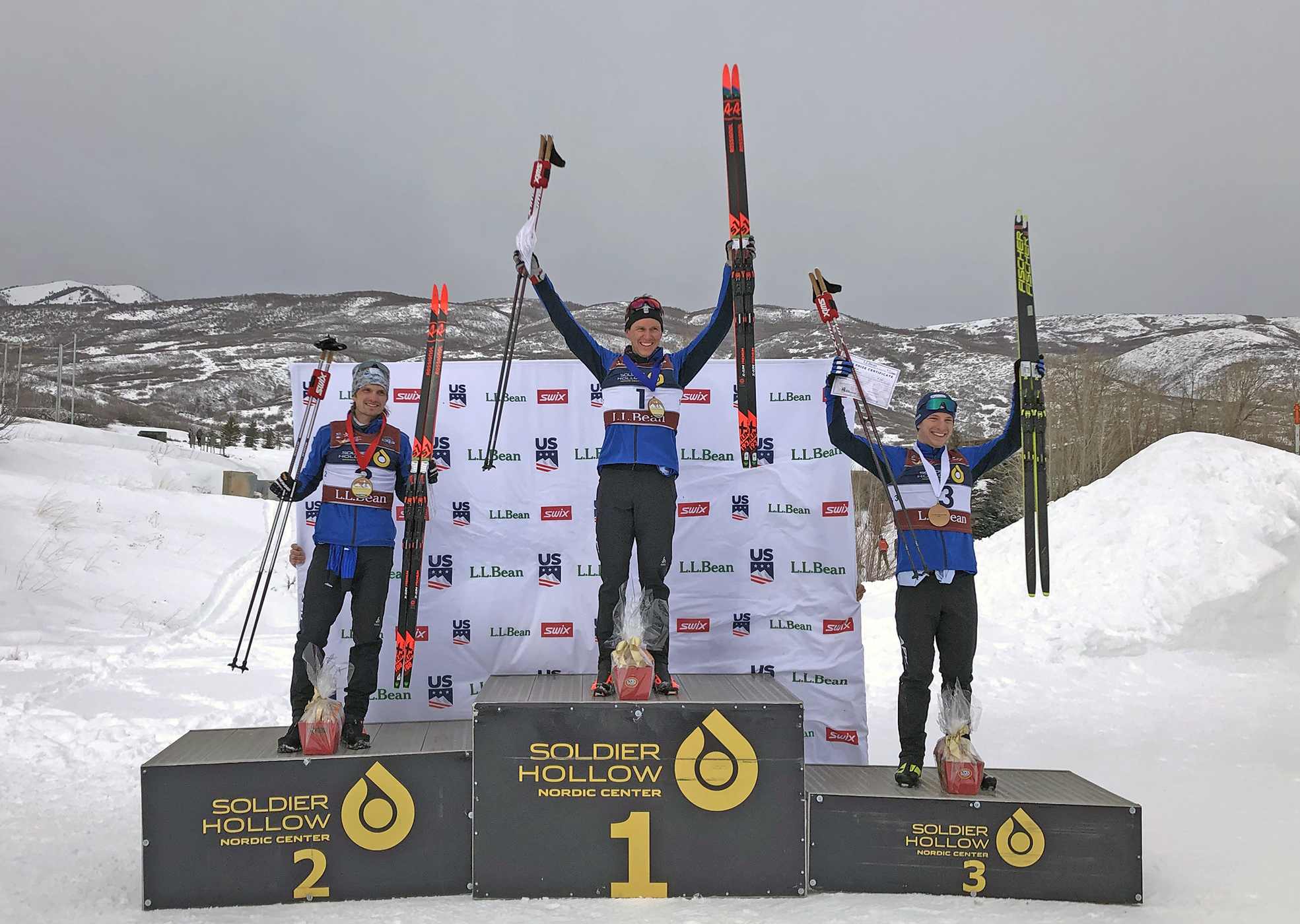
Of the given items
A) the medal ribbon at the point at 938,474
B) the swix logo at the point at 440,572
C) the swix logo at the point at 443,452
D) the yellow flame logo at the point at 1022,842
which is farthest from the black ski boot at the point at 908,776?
the swix logo at the point at 443,452

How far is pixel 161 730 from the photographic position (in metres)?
5.08

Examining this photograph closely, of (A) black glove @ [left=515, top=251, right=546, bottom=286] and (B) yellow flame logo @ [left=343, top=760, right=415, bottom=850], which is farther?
(A) black glove @ [left=515, top=251, right=546, bottom=286]

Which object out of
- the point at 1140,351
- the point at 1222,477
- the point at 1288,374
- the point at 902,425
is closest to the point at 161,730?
the point at 1222,477

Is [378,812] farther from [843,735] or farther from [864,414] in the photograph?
[864,414]

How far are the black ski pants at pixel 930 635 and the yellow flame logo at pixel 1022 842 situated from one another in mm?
546

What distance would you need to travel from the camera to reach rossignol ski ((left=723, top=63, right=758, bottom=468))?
3.50 m

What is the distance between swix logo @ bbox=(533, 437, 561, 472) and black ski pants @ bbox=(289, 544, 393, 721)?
1.27 metres

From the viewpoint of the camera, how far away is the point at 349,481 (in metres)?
3.65

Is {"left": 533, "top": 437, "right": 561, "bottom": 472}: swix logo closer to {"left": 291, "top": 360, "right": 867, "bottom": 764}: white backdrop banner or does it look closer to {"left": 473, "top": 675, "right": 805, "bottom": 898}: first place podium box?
{"left": 291, "top": 360, "right": 867, "bottom": 764}: white backdrop banner

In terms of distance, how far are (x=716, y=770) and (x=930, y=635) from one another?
1199 millimetres

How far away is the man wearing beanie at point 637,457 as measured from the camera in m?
3.60

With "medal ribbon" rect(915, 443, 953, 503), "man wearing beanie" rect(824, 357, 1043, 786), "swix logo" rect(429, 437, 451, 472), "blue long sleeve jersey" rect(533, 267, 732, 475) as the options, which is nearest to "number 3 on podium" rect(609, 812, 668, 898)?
"man wearing beanie" rect(824, 357, 1043, 786)

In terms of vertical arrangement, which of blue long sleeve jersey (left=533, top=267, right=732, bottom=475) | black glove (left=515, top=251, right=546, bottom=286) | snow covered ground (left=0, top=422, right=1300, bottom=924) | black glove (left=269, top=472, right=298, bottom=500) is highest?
black glove (left=515, top=251, right=546, bottom=286)

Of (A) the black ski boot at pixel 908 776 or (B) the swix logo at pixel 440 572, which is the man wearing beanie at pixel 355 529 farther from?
(A) the black ski boot at pixel 908 776
